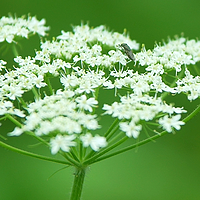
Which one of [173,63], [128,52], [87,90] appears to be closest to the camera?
[87,90]

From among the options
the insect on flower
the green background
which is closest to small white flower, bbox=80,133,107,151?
the insect on flower

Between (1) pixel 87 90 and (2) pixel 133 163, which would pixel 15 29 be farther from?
(2) pixel 133 163

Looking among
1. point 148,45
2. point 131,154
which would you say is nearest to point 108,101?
point 131,154

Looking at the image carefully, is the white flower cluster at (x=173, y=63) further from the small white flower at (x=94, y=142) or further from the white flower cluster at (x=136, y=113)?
the small white flower at (x=94, y=142)

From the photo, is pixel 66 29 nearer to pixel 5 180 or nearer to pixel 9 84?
pixel 5 180

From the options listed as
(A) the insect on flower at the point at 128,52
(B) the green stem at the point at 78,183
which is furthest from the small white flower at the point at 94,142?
(A) the insect on flower at the point at 128,52

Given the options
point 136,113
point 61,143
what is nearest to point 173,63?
point 136,113
